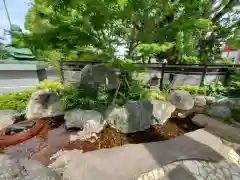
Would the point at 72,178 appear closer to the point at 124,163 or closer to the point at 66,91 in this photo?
the point at 124,163

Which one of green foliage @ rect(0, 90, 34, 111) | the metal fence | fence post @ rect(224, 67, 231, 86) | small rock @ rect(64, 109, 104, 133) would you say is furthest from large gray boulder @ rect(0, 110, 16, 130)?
fence post @ rect(224, 67, 231, 86)

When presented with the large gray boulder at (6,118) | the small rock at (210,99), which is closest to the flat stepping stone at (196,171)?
the small rock at (210,99)

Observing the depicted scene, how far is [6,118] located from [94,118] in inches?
104

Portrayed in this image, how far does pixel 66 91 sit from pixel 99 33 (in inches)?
83.0

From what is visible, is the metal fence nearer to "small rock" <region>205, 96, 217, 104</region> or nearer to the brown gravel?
"small rock" <region>205, 96, 217, 104</region>

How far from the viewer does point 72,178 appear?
7.29ft

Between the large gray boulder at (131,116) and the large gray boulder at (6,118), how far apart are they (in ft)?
8.83

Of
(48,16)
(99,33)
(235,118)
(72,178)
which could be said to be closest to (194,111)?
(235,118)

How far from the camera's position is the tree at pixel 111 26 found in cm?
280

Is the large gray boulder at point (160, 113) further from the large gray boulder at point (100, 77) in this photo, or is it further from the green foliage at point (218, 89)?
the green foliage at point (218, 89)

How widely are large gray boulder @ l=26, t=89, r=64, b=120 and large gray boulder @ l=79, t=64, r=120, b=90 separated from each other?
3.15 ft

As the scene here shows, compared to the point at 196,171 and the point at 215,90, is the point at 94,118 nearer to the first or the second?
the point at 196,171

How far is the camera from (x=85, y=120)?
3.87 metres

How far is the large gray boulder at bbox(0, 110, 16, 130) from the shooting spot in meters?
4.13
